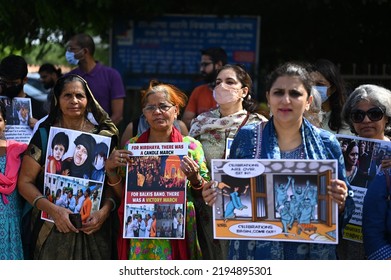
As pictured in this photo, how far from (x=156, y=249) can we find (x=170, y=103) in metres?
1.02

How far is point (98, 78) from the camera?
799 cm

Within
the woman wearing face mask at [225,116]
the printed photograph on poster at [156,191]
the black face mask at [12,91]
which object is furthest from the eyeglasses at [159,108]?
the black face mask at [12,91]

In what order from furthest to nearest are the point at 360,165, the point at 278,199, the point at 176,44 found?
the point at 176,44, the point at 360,165, the point at 278,199

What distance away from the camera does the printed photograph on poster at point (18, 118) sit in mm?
6176

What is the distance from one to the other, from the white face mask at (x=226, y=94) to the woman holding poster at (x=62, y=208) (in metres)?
0.89

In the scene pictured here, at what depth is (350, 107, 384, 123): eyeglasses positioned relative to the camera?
5.05 meters

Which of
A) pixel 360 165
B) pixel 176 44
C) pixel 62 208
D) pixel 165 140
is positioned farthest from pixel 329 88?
pixel 176 44

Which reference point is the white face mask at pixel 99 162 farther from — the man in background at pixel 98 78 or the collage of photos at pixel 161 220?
the man in background at pixel 98 78

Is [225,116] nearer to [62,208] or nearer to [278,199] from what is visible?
[62,208]

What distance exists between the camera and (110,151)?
17.6 ft

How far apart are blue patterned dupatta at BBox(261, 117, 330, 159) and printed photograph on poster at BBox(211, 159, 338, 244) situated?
11 cm

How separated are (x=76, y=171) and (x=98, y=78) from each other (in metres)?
2.84
